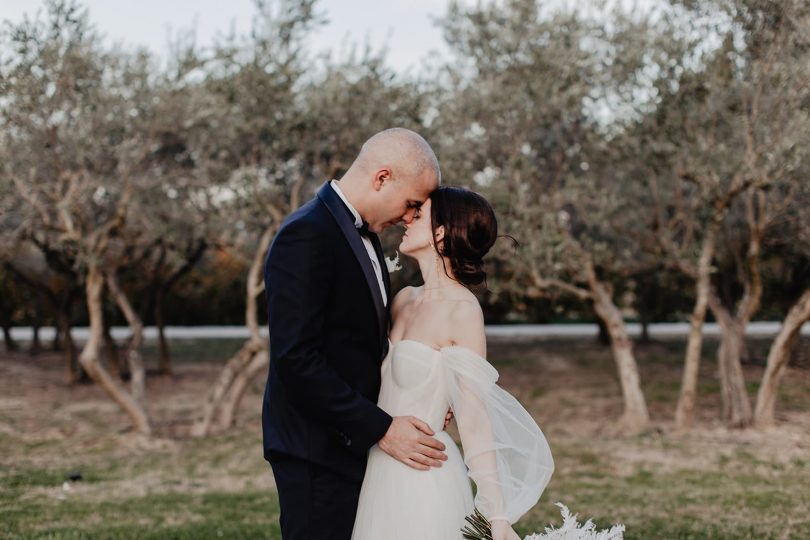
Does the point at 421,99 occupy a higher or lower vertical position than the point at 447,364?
higher

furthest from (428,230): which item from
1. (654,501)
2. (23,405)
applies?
(23,405)

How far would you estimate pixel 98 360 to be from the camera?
43.6 feet

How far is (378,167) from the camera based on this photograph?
340 centimetres

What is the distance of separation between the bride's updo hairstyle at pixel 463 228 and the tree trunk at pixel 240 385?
1101 centimetres

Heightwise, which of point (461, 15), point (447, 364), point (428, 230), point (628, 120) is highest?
point (461, 15)

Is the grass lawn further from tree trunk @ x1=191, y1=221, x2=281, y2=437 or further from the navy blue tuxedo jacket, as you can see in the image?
the navy blue tuxedo jacket

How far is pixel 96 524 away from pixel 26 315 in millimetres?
29614

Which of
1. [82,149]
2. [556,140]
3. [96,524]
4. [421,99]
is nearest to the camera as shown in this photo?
[96,524]

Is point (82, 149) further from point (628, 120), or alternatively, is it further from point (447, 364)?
point (447, 364)

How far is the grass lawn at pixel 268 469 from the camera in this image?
310 inches

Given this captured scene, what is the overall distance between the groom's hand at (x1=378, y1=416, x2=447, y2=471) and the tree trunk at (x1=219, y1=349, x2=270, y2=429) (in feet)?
36.4

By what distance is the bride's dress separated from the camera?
3.32m

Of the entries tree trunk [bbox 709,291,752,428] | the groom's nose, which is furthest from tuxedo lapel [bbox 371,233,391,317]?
tree trunk [bbox 709,291,752,428]

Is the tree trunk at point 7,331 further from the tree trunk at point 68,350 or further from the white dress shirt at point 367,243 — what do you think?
the white dress shirt at point 367,243
